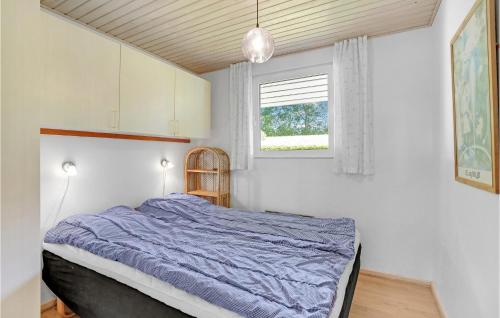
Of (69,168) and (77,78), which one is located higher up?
(77,78)

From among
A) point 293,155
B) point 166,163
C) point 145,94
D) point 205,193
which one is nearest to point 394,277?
point 293,155

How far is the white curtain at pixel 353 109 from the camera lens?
2.47 metres

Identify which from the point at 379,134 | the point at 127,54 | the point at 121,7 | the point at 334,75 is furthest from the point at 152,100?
the point at 379,134

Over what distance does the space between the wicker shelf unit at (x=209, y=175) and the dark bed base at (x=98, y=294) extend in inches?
64.3

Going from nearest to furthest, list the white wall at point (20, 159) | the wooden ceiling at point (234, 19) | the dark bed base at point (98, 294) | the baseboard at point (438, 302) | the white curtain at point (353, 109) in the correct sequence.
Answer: the white wall at point (20, 159), the dark bed base at point (98, 294), the baseboard at point (438, 302), the wooden ceiling at point (234, 19), the white curtain at point (353, 109)

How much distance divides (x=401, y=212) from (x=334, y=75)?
5.20ft

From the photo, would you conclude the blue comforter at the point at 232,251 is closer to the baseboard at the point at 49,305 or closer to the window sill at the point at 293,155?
the baseboard at the point at 49,305

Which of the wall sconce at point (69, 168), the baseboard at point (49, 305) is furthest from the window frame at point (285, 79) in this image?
the baseboard at point (49, 305)

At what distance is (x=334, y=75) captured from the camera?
8.64 ft

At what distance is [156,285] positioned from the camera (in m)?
1.33

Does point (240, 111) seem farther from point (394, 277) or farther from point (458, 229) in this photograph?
point (394, 277)

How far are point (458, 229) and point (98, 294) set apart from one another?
2.39 meters

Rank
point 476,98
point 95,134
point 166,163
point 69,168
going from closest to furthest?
point 476,98, point 69,168, point 95,134, point 166,163

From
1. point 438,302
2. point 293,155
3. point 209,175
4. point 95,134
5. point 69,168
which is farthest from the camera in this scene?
point 209,175
